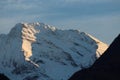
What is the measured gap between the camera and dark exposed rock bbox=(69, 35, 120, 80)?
167100 millimetres

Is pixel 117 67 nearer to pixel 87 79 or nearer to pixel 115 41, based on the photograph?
pixel 87 79

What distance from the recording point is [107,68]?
6777 inches

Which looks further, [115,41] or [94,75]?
[115,41]

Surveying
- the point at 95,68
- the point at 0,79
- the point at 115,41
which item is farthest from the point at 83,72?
the point at 0,79

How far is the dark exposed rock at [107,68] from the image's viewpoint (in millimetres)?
167100

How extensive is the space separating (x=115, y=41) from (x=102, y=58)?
22.6 ft

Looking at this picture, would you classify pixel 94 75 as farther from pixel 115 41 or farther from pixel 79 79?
pixel 115 41

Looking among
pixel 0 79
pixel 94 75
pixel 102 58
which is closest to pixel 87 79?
pixel 94 75

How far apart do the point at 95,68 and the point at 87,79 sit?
1058 centimetres

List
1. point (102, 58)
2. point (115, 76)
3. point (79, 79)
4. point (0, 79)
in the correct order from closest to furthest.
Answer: point (0, 79) → point (115, 76) → point (79, 79) → point (102, 58)

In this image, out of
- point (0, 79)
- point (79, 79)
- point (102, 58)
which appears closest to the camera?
point (0, 79)

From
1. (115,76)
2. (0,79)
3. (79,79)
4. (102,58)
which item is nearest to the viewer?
(0,79)

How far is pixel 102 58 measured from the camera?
186750 millimetres

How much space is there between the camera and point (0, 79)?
117500mm
